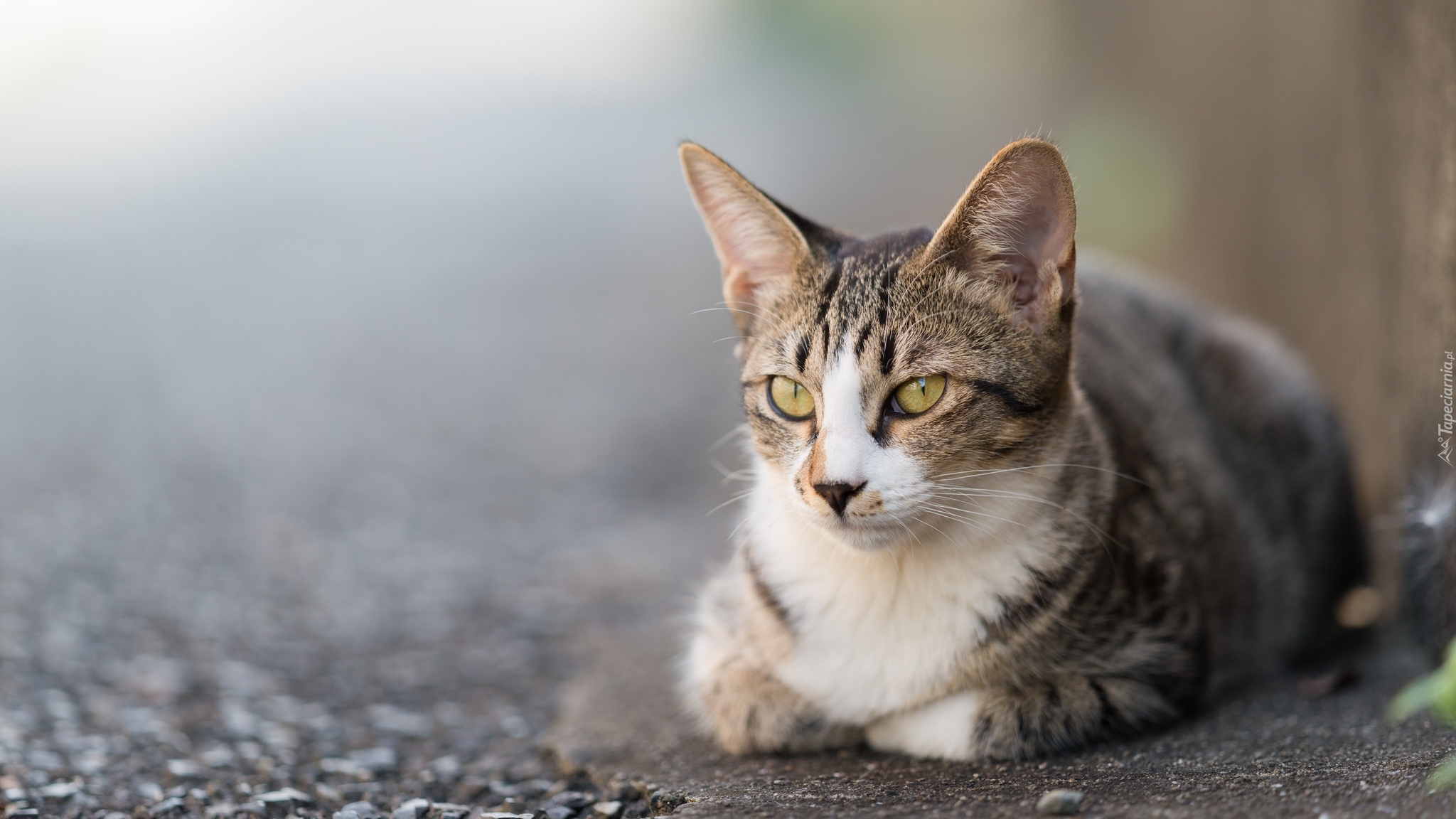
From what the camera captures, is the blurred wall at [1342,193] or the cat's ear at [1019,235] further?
the blurred wall at [1342,193]

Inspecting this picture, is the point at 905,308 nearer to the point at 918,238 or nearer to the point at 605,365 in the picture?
the point at 918,238

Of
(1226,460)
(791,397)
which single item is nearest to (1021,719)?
(791,397)

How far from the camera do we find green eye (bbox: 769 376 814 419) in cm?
282

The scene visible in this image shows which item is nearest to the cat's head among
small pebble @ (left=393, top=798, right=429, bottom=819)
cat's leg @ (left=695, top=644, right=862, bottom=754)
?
cat's leg @ (left=695, top=644, right=862, bottom=754)

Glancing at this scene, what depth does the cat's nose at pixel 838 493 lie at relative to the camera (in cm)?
255

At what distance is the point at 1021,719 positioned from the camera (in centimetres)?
279

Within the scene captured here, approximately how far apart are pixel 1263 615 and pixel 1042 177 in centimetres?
184

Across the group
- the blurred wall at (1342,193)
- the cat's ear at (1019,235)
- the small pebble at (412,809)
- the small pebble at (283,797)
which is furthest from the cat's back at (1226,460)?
the small pebble at (283,797)

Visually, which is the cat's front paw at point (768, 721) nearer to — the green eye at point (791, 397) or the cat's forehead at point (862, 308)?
the green eye at point (791, 397)

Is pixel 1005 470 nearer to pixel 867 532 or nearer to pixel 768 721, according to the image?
pixel 867 532

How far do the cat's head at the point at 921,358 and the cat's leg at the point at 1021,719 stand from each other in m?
0.47

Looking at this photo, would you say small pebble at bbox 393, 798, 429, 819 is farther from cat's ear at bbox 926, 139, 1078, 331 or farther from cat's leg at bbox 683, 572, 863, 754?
cat's ear at bbox 926, 139, 1078, 331

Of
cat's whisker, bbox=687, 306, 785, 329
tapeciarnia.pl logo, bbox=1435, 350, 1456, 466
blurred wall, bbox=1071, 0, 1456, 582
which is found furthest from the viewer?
blurred wall, bbox=1071, 0, 1456, 582

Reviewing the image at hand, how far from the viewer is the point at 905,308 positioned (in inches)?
110
